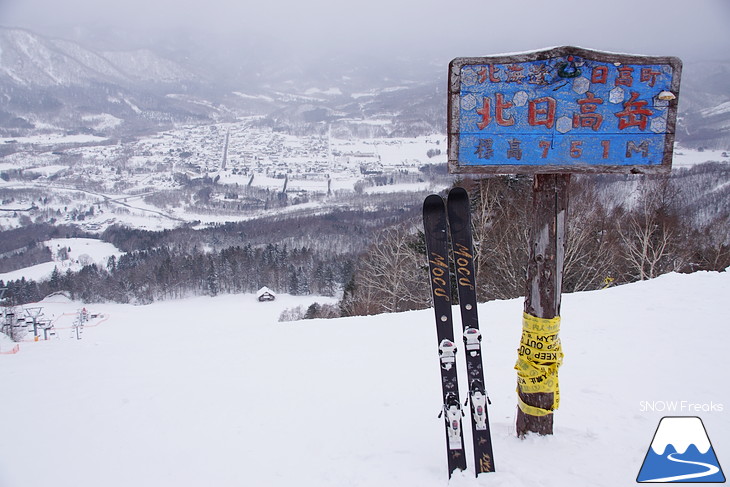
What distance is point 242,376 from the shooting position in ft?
20.7

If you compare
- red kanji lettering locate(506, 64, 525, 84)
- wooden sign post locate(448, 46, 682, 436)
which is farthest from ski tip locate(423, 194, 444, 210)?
red kanji lettering locate(506, 64, 525, 84)

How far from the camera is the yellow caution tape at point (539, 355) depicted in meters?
3.00

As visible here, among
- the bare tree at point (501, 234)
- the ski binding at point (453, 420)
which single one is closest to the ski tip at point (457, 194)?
the ski binding at point (453, 420)

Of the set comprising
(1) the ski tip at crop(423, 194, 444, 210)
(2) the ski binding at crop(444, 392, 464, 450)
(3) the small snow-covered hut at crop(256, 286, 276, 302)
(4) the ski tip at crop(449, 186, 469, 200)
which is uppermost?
(4) the ski tip at crop(449, 186, 469, 200)

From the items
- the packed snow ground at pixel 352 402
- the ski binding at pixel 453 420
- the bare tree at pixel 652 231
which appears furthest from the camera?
the bare tree at pixel 652 231

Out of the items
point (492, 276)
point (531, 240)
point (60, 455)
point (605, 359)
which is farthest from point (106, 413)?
point (492, 276)

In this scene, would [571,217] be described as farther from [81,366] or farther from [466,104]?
[81,366]

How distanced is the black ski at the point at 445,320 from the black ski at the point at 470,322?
0.09 m

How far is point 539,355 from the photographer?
3.03 meters

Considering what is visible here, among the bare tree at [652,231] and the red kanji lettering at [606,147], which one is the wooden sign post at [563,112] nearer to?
the red kanji lettering at [606,147]

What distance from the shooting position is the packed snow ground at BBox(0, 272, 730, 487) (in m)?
3.35

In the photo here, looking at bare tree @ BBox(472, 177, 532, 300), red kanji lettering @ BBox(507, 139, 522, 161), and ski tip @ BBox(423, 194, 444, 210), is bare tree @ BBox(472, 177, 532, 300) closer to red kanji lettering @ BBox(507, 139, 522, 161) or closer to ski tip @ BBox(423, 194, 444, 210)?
ski tip @ BBox(423, 194, 444, 210)

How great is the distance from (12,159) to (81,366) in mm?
186998

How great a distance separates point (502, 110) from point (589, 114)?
55 centimetres
